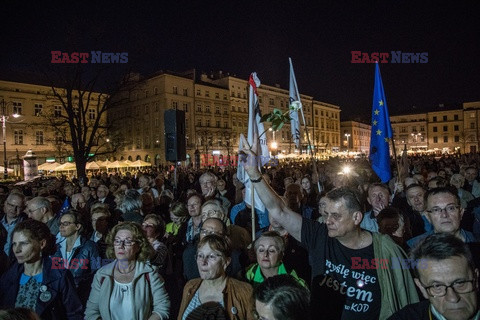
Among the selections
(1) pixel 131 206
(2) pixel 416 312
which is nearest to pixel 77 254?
(1) pixel 131 206

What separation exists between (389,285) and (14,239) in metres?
3.35

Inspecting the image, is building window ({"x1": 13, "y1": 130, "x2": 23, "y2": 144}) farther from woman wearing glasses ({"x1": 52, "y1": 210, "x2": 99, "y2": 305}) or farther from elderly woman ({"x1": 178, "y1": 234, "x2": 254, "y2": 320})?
elderly woman ({"x1": 178, "y1": 234, "x2": 254, "y2": 320})

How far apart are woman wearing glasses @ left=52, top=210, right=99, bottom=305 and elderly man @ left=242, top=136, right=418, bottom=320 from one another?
271 centimetres

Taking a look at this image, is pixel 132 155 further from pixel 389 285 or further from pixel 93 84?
pixel 389 285

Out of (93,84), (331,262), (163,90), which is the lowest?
(331,262)

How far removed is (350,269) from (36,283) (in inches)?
112

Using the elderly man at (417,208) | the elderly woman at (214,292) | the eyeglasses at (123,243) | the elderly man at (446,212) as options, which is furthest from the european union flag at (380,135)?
the eyeglasses at (123,243)

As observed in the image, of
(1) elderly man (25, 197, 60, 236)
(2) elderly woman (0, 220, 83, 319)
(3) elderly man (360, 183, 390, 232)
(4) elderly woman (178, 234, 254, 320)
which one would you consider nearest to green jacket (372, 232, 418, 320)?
(4) elderly woman (178, 234, 254, 320)

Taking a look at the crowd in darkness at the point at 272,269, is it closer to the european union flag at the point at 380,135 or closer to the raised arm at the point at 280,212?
the raised arm at the point at 280,212

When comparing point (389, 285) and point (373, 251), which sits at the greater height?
point (373, 251)

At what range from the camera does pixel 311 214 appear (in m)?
6.37

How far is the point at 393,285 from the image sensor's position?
96.4 inches

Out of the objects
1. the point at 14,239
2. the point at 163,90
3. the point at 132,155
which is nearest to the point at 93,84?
the point at 14,239

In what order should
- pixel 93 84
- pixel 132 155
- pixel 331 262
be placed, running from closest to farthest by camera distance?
pixel 331 262, pixel 93 84, pixel 132 155
